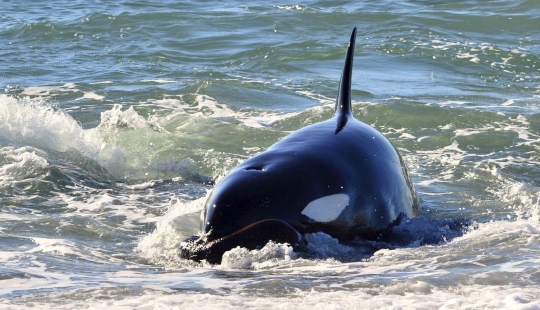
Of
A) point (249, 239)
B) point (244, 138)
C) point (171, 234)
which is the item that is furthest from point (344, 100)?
point (244, 138)

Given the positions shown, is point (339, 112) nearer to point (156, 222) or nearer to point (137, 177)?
point (156, 222)

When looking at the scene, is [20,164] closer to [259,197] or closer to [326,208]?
[259,197]

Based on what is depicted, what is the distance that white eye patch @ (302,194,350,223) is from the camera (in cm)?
655

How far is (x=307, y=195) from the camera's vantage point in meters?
6.59

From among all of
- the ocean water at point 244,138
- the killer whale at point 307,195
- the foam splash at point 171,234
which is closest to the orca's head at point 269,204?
the killer whale at point 307,195

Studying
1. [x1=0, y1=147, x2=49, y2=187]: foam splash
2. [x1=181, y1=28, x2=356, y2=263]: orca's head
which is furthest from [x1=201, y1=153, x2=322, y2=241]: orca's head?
[x1=0, y1=147, x2=49, y2=187]: foam splash

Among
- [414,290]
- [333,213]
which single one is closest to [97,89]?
[333,213]

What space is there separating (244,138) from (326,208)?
649 cm

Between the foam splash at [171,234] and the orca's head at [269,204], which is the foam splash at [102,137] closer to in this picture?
the foam splash at [171,234]

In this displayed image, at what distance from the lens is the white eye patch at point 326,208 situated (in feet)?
21.5

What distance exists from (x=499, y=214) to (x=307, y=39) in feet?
43.9

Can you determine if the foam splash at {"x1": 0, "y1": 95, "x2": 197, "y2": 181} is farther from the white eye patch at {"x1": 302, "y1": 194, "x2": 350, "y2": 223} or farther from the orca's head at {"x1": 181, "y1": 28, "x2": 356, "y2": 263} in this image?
the white eye patch at {"x1": 302, "y1": 194, "x2": 350, "y2": 223}

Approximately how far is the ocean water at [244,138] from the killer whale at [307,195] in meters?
0.15

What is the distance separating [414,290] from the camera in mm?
5613
